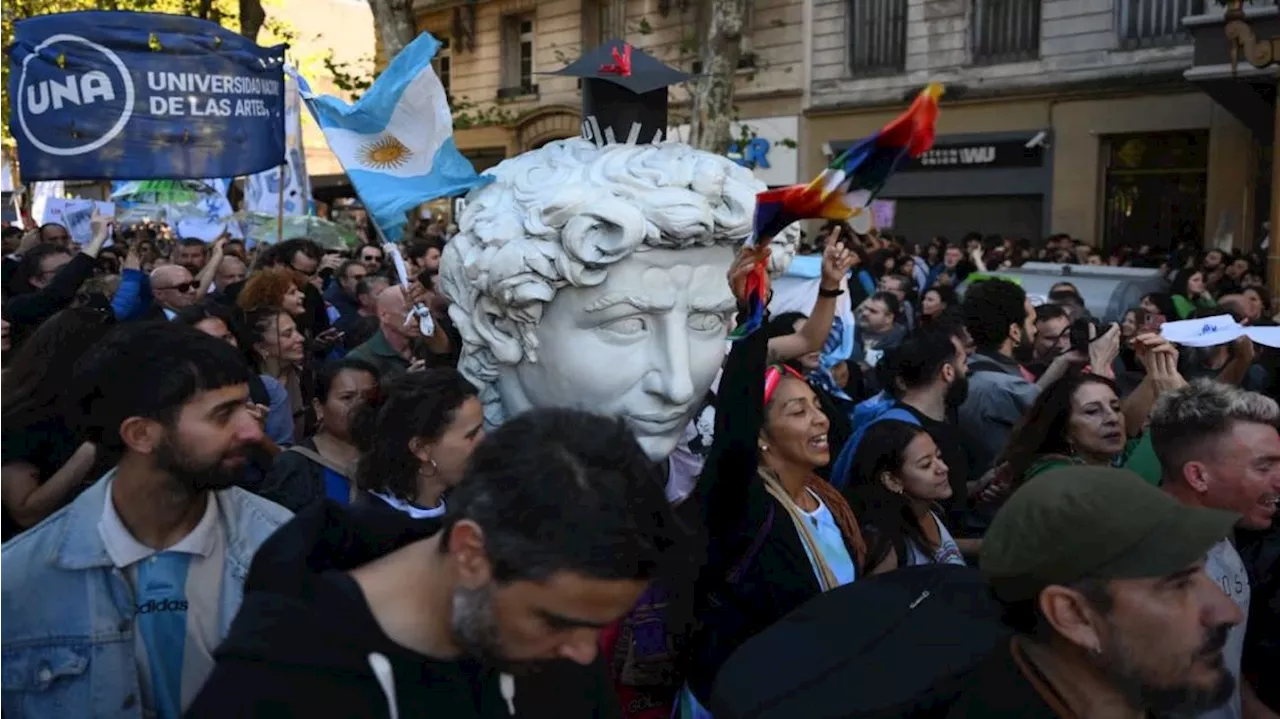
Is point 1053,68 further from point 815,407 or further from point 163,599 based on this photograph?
point 163,599

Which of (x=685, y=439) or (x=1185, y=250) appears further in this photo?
(x=1185, y=250)

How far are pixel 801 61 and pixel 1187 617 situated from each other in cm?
2223

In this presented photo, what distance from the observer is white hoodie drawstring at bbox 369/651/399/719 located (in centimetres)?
179

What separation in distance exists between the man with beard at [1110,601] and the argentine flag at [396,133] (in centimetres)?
278

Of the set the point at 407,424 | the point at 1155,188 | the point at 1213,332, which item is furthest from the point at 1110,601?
the point at 1155,188

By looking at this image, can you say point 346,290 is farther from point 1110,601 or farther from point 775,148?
point 775,148

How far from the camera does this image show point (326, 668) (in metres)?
1.76

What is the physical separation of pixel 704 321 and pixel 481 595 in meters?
1.56

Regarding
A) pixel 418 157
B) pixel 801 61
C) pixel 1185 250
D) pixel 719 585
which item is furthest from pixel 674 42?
pixel 719 585

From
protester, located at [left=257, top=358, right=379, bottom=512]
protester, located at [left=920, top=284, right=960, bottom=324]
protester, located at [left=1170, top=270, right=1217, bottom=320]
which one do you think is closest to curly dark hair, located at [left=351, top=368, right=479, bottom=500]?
protester, located at [left=257, top=358, right=379, bottom=512]

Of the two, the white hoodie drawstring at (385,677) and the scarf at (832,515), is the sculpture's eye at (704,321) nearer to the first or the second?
the scarf at (832,515)

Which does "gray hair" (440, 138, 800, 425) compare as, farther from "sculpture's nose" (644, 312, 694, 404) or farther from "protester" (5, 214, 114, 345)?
"protester" (5, 214, 114, 345)

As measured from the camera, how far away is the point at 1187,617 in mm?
2111

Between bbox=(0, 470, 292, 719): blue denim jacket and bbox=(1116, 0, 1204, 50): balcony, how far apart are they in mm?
18284
